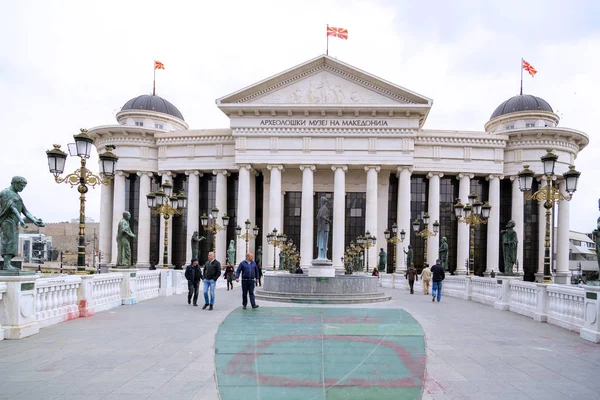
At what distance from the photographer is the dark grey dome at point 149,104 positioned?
5856cm

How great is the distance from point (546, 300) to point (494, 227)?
1502 inches

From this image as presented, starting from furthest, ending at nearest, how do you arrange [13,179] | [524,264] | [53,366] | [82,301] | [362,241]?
[524,264] < [362,241] < [82,301] < [13,179] < [53,366]

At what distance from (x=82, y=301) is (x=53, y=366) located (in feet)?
21.7

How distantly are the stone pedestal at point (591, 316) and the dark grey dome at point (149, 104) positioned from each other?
54.7 m

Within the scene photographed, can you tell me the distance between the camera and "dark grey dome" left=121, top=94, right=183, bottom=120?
A: 192 ft

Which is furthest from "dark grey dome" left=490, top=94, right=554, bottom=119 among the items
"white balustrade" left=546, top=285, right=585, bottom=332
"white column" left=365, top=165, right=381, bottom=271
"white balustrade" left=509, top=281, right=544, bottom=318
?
"white balustrade" left=546, top=285, right=585, bottom=332

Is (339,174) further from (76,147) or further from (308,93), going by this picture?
(76,147)

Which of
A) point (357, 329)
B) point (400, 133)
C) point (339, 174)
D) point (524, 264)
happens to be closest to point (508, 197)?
point (524, 264)

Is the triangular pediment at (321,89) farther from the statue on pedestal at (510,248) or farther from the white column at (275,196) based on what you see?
the statue on pedestal at (510,248)

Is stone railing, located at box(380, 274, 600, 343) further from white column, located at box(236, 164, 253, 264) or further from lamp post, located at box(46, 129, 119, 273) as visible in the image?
white column, located at box(236, 164, 253, 264)

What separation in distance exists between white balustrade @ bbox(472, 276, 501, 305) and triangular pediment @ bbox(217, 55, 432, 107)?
2817 cm

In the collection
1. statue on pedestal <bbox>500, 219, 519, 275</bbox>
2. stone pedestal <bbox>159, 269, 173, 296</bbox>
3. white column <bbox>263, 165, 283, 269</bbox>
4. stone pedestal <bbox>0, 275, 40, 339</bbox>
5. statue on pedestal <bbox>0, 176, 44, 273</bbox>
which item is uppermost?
white column <bbox>263, 165, 283, 269</bbox>

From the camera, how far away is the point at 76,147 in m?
15.3

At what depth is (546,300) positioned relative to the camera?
49.7 feet
